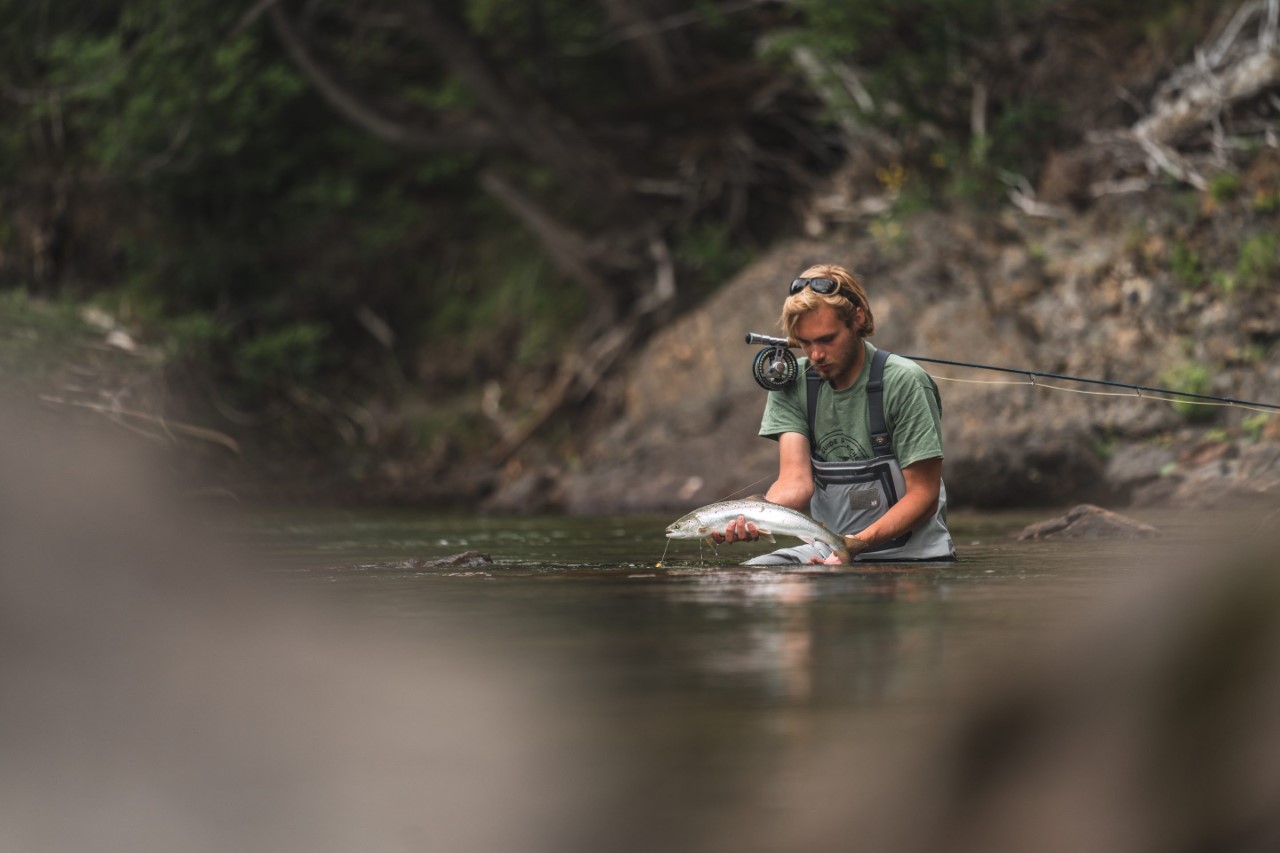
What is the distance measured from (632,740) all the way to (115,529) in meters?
2.31

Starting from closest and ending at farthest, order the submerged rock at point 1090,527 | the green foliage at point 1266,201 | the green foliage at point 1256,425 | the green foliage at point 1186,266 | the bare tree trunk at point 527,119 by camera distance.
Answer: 1. the submerged rock at point 1090,527
2. the green foliage at point 1256,425
3. the green foliage at point 1266,201
4. the green foliage at point 1186,266
5. the bare tree trunk at point 527,119

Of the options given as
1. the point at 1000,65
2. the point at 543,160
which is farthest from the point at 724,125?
the point at 1000,65

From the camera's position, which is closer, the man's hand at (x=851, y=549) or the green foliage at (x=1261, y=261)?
the man's hand at (x=851, y=549)

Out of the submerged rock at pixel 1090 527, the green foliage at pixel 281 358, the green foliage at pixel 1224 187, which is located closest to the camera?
the submerged rock at pixel 1090 527

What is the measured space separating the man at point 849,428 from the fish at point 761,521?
0.05m

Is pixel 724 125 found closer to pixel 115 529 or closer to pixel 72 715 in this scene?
pixel 115 529

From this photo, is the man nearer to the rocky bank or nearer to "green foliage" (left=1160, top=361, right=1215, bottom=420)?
the rocky bank

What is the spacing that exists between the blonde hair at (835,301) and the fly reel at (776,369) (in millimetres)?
141

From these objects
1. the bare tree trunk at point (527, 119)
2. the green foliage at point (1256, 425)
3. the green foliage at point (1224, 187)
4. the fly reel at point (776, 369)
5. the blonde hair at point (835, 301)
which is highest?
the bare tree trunk at point (527, 119)

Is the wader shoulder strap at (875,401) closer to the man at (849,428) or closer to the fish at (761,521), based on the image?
the man at (849,428)

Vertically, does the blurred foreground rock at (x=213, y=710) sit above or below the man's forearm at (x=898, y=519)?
below

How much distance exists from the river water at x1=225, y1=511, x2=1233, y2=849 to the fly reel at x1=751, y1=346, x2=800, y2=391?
0.83 metres

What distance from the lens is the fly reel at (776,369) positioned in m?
6.58

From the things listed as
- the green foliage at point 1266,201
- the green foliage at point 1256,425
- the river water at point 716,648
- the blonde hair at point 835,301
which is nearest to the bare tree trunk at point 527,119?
the green foliage at point 1266,201
